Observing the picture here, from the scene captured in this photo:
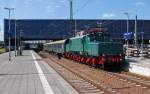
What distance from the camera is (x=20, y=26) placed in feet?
502

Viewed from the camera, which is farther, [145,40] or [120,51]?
[145,40]

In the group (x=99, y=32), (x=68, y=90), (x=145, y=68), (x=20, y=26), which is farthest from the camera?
(x=20, y=26)

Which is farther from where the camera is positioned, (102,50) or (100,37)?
(100,37)

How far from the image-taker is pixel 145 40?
467ft

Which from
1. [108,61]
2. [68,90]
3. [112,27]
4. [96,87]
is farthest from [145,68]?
[112,27]

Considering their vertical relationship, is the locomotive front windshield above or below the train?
above

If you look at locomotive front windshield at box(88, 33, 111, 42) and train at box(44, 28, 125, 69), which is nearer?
train at box(44, 28, 125, 69)

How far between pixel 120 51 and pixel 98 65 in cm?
237

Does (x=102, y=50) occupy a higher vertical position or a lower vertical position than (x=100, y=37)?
lower

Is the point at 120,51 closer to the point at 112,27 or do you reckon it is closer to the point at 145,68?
the point at 145,68

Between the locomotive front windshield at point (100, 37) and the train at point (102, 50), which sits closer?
the train at point (102, 50)

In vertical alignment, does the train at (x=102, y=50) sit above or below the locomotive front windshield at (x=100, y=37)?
below

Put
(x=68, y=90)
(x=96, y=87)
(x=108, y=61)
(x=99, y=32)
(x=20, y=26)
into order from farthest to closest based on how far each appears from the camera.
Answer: (x=20, y=26)
(x=99, y=32)
(x=108, y=61)
(x=96, y=87)
(x=68, y=90)

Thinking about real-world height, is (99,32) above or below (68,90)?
above
